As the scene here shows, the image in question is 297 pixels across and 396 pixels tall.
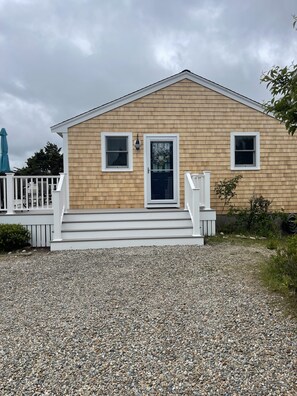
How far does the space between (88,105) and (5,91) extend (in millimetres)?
6891

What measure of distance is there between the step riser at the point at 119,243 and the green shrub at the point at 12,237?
79 cm

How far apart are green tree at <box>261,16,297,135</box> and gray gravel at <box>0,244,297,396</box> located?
6.89 ft

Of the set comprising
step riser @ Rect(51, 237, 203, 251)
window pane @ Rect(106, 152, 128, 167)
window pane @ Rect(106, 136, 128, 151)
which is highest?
window pane @ Rect(106, 136, 128, 151)

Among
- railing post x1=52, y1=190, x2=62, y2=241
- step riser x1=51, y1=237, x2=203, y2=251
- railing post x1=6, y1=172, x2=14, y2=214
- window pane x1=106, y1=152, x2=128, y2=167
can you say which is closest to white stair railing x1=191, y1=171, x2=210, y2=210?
step riser x1=51, y1=237, x2=203, y2=251

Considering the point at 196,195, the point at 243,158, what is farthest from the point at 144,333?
the point at 243,158

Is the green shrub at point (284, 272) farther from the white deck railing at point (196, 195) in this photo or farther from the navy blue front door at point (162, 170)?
the navy blue front door at point (162, 170)

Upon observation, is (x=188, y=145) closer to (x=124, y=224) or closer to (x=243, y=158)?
(x=243, y=158)

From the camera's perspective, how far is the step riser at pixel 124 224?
746 centimetres

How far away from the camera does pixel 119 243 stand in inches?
277

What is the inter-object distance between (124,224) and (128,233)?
36cm

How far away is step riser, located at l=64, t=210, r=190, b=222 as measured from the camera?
25.4 feet

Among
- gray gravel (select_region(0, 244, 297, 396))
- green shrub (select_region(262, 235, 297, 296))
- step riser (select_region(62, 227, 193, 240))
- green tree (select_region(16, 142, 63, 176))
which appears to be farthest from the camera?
→ green tree (select_region(16, 142, 63, 176))

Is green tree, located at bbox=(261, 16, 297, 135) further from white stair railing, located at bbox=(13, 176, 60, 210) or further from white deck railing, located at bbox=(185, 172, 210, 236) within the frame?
white stair railing, located at bbox=(13, 176, 60, 210)

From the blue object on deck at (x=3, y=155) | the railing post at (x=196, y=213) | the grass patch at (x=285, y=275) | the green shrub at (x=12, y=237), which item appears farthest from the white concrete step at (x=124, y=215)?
the grass patch at (x=285, y=275)
